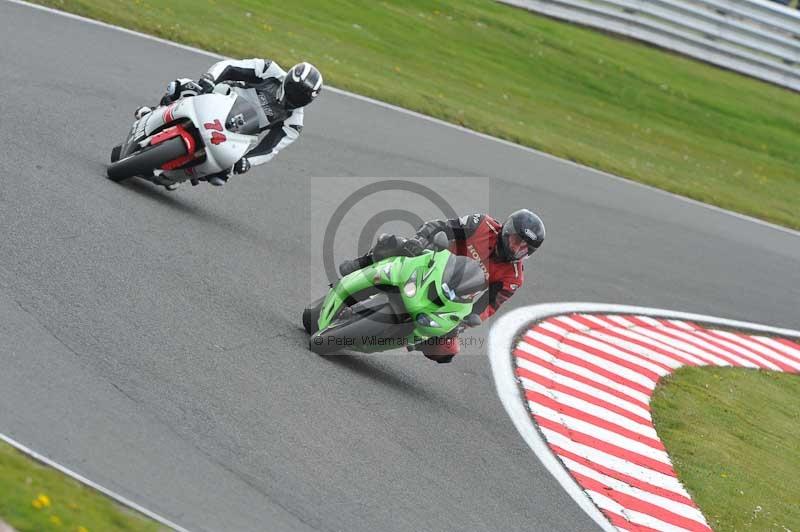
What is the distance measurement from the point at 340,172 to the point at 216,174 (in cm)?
299

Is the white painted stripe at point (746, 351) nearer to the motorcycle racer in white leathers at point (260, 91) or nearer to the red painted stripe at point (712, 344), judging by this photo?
Result: the red painted stripe at point (712, 344)

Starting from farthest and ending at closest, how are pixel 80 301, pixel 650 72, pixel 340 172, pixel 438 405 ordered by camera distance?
1. pixel 650 72
2. pixel 340 172
3. pixel 438 405
4. pixel 80 301

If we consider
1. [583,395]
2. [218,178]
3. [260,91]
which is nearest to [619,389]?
[583,395]

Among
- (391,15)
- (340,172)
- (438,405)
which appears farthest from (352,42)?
(438,405)

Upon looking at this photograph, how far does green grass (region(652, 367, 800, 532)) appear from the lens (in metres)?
8.40

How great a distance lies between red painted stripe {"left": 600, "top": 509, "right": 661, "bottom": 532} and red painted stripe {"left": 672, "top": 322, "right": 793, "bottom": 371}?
5.38 m

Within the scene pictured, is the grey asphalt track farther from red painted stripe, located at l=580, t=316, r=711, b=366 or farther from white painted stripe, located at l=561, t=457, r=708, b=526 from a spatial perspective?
red painted stripe, located at l=580, t=316, r=711, b=366

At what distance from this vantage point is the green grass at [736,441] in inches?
331

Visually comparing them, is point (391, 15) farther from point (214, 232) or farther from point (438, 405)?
point (438, 405)

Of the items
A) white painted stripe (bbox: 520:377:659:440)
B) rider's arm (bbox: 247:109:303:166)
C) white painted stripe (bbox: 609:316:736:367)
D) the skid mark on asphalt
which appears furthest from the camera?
white painted stripe (bbox: 609:316:736:367)

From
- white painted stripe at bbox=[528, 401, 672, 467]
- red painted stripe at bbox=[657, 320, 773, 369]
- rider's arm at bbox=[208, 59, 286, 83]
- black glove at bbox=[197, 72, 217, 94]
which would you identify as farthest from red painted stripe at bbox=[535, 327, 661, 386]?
black glove at bbox=[197, 72, 217, 94]

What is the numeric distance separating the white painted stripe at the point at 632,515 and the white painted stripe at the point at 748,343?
5.64 m

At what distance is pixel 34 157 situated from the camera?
Result: 968 cm

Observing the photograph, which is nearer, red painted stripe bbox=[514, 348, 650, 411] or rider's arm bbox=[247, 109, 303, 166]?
red painted stripe bbox=[514, 348, 650, 411]
